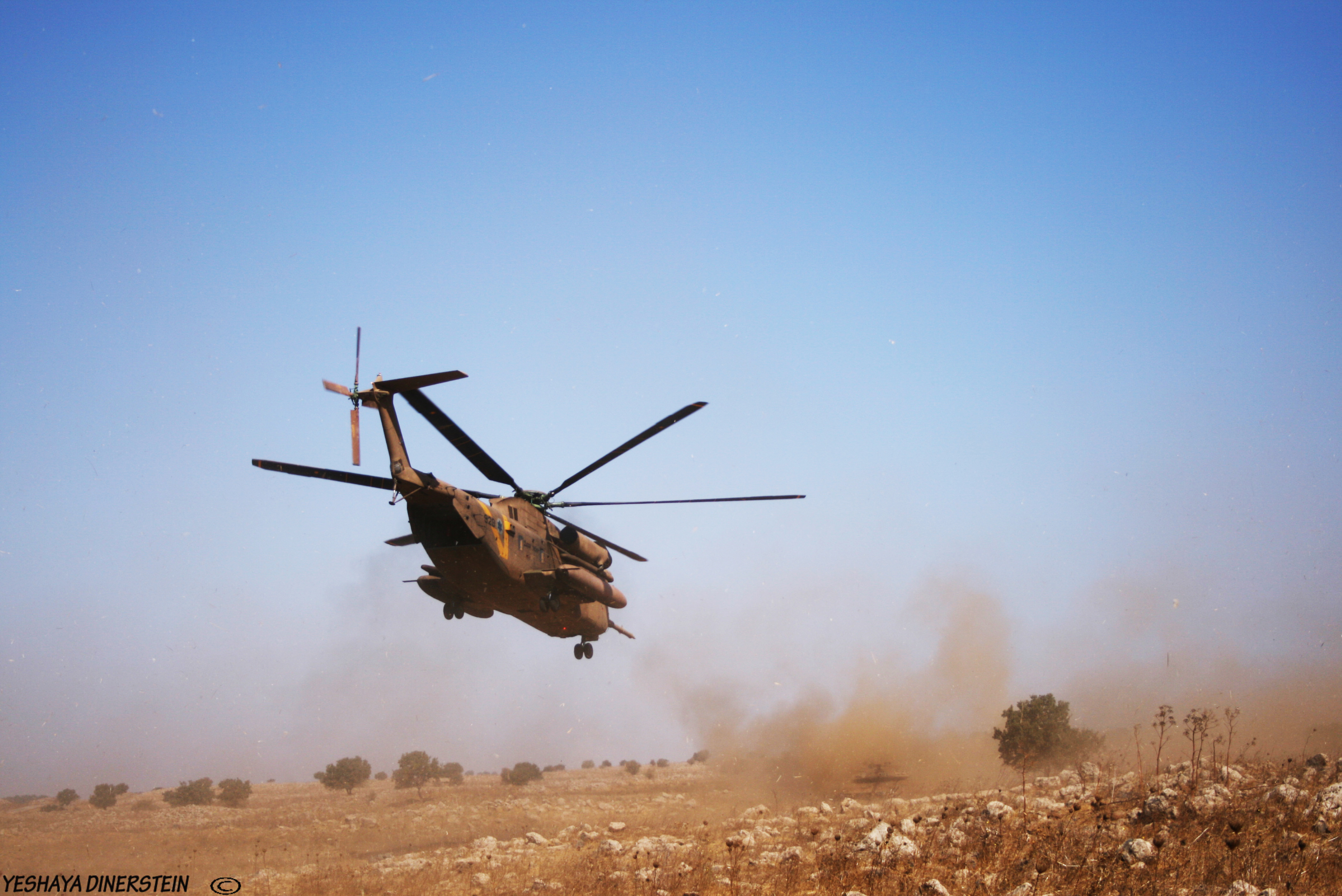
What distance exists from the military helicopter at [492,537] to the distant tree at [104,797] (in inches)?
1441

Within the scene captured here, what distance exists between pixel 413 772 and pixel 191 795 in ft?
37.0

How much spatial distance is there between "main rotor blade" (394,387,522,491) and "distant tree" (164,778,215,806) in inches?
1375

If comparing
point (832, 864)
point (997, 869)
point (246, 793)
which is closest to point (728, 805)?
point (832, 864)

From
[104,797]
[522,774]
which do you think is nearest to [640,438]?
[522,774]

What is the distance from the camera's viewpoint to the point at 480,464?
Result: 15844 mm

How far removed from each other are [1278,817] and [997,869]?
5382 mm

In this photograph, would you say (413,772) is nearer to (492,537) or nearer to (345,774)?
(345,774)

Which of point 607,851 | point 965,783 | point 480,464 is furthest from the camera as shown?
point 965,783

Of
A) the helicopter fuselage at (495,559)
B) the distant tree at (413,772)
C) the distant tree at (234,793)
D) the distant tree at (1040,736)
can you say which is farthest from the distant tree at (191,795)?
the distant tree at (1040,736)

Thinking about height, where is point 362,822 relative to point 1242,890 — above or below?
below

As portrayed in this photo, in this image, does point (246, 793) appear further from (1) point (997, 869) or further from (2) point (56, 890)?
(1) point (997, 869)

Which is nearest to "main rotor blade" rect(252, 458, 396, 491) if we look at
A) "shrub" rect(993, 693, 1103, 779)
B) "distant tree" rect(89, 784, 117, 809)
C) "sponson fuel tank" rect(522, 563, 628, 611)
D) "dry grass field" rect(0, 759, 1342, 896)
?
"sponson fuel tank" rect(522, 563, 628, 611)

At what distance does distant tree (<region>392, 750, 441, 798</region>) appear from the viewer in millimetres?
42750

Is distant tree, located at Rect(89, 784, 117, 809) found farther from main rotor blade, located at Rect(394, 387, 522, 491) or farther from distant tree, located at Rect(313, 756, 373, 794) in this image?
main rotor blade, located at Rect(394, 387, 522, 491)
